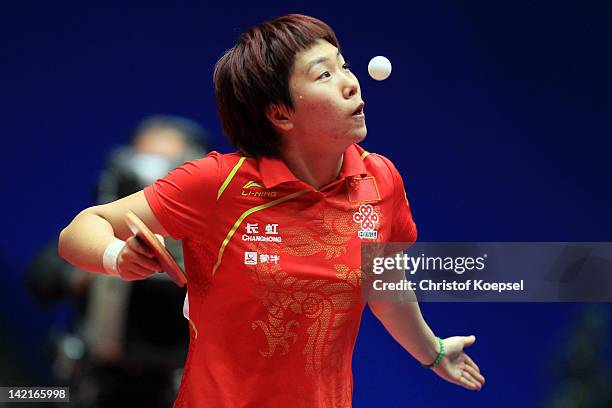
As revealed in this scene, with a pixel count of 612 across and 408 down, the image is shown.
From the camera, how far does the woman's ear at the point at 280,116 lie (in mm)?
1886

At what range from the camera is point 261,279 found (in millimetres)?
1834

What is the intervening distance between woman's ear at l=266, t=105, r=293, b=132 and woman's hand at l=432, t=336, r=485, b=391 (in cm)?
66

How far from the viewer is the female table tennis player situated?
183 cm

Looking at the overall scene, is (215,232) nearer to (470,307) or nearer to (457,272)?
(457,272)

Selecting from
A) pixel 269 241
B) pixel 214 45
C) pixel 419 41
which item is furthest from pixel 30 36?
pixel 269 241

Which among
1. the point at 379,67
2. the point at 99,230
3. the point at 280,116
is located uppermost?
the point at 379,67

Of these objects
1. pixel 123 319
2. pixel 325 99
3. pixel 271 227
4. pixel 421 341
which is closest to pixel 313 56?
pixel 325 99

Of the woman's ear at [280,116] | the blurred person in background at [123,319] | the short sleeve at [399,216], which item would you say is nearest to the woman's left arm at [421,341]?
the short sleeve at [399,216]

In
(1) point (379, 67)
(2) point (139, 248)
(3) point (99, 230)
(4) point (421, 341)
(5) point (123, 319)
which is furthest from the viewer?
(5) point (123, 319)

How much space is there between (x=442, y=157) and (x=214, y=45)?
821 millimetres

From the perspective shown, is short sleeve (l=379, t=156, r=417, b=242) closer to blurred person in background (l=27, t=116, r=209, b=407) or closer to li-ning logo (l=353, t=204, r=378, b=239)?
li-ning logo (l=353, t=204, r=378, b=239)

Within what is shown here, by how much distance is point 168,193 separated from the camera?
182cm

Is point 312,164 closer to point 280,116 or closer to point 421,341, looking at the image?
point 280,116

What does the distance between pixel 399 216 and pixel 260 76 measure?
446 mm
